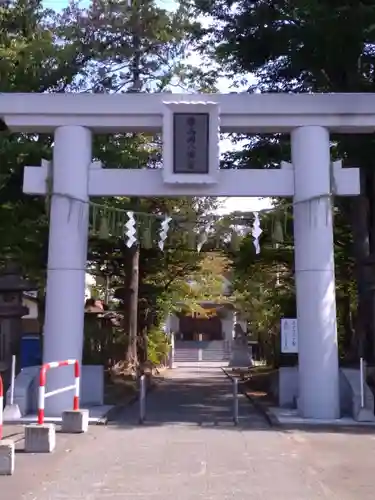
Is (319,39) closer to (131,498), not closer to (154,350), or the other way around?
(131,498)

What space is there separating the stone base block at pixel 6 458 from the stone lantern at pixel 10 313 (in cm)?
903

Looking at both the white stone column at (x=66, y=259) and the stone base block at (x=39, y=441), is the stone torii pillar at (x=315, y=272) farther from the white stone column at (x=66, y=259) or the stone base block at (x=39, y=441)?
the stone base block at (x=39, y=441)

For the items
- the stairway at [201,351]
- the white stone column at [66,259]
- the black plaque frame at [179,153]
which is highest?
the black plaque frame at [179,153]

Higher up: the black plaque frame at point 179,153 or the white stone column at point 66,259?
the black plaque frame at point 179,153

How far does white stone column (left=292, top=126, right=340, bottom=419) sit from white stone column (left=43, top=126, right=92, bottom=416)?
423cm

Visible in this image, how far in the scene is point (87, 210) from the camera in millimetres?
13914

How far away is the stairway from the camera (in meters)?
48.5

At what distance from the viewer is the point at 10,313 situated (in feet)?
56.7

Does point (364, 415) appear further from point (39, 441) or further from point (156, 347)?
point (156, 347)

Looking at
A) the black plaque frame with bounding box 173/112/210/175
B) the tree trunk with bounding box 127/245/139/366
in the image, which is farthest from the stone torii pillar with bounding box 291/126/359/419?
the tree trunk with bounding box 127/245/139/366

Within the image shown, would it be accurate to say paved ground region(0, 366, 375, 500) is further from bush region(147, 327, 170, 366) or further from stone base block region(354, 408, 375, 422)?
bush region(147, 327, 170, 366)

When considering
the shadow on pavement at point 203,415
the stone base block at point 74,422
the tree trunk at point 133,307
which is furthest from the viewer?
the tree trunk at point 133,307

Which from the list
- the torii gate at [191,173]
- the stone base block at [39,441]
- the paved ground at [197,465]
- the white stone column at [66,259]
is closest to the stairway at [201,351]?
the white stone column at [66,259]

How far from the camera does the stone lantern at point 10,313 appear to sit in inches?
676
